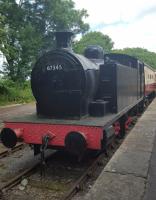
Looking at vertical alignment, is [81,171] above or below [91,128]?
below

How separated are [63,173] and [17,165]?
1.11 metres

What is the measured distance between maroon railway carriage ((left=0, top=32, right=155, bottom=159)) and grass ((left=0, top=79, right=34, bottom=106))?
13.5m

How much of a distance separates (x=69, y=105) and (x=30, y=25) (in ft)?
63.7

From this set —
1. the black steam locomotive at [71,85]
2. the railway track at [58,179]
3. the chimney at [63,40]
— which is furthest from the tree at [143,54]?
the railway track at [58,179]

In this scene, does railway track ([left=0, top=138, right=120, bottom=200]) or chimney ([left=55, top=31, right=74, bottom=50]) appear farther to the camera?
chimney ([left=55, top=31, right=74, bottom=50])

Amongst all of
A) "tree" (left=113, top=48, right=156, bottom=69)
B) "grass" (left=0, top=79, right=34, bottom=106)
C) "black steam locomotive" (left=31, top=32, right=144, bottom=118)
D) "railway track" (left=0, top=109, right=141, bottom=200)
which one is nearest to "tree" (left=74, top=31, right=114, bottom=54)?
"tree" (left=113, top=48, right=156, bottom=69)

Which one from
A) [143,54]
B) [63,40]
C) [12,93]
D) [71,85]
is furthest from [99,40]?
[71,85]

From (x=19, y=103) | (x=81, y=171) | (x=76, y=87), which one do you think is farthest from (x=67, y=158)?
(x=19, y=103)

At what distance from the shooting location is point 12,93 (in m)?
21.2

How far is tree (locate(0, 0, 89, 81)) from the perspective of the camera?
23.4 meters

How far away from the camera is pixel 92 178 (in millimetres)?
5363

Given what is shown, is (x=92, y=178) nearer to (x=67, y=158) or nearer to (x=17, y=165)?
(x=67, y=158)

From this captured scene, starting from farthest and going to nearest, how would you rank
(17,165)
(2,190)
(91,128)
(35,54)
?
(35,54) < (17,165) < (91,128) < (2,190)

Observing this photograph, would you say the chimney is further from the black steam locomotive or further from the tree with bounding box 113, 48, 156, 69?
the tree with bounding box 113, 48, 156, 69
